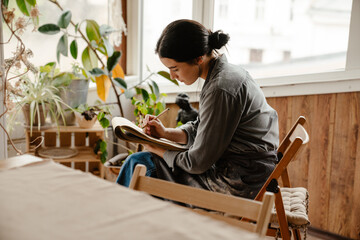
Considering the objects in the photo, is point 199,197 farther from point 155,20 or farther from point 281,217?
point 155,20

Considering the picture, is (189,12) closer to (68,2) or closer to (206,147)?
(68,2)

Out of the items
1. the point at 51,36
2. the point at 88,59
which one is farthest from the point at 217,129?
the point at 51,36

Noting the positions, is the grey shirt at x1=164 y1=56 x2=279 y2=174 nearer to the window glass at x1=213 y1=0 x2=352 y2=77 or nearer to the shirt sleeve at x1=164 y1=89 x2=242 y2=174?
the shirt sleeve at x1=164 y1=89 x2=242 y2=174

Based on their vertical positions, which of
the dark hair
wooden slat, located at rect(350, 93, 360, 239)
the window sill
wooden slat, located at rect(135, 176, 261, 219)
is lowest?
wooden slat, located at rect(350, 93, 360, 239)

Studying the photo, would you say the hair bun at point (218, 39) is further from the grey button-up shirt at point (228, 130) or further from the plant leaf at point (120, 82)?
the plant leaf at point (120, 82)

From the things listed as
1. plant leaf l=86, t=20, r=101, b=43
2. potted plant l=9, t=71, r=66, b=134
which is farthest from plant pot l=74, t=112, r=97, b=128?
plant leaf l=86, t=20, r=101, b=43

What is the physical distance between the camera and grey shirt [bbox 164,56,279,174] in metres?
1.49

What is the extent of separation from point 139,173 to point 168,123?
216cm

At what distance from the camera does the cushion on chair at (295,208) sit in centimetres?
151

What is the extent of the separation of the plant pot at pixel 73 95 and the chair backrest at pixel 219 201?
5.70ft

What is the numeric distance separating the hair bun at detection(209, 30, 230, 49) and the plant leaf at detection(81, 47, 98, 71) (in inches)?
54.8

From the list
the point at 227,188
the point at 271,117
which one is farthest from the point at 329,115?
the point at 227,188

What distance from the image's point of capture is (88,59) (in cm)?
282

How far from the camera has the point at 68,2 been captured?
9.96 ft
